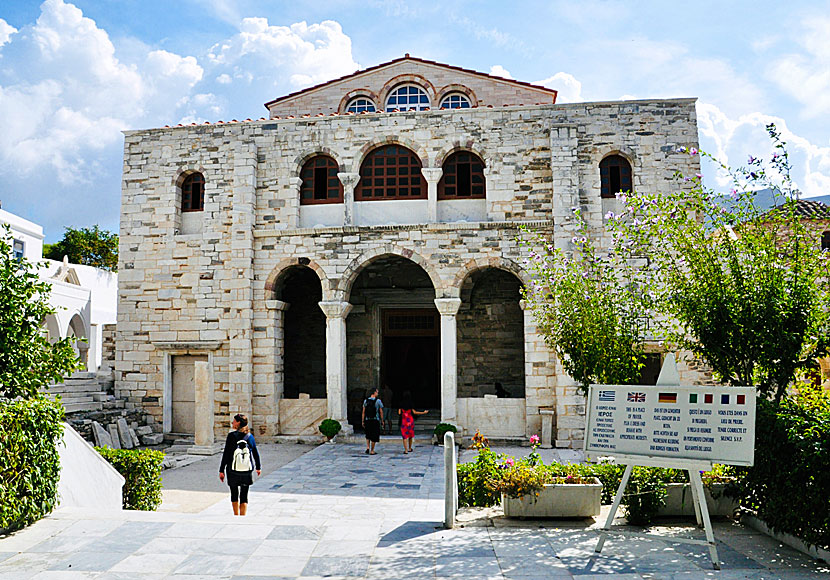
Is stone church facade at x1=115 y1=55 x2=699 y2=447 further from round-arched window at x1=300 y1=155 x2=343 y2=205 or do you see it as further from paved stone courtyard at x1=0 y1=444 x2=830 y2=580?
paved stone courtyard at x1=0 y1=444 x2=830 y2=580

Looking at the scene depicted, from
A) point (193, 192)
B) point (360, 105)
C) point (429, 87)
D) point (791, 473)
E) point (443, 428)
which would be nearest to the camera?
point (791, 473)

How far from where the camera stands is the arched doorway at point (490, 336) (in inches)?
704

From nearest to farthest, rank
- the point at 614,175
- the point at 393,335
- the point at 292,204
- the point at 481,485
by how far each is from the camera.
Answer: the point at 481,485, the point at 614,175, the point at 292,204, the point at 393,335

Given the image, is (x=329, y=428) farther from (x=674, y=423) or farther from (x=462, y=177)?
(x=674, y=423)

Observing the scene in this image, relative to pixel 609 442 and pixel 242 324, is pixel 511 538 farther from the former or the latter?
pixel 242 324

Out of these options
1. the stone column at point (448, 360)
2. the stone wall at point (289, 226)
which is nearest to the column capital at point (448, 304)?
the stone column at point (448, 360)

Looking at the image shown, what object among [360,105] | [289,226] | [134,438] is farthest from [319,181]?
[134,438]

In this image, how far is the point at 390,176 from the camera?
1628 cm

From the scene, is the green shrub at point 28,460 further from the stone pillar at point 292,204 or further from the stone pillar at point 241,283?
the stone pillar at point 292,204

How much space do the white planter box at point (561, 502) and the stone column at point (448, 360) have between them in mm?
8220

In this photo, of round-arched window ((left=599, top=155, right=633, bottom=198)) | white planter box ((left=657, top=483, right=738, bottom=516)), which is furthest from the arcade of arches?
white planter box ((left=657, top=483, right=738, bottom=516))

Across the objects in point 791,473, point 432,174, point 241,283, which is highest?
point 432,174

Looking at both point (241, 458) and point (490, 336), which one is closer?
point (241, 458)

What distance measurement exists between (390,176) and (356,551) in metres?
11.7
